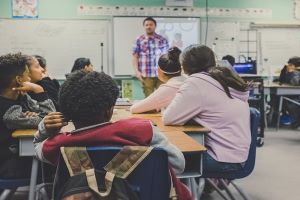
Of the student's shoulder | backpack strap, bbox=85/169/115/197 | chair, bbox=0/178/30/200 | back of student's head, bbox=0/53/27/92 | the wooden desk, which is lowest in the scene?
chair, bbox=0/178/30/200

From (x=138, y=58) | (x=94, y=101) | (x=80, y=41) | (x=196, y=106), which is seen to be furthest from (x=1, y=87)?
(x=80, y=41)

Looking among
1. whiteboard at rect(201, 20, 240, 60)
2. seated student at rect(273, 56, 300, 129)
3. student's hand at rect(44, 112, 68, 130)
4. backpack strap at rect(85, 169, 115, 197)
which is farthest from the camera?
whiteboard at rect(201, 20, 240, 60)

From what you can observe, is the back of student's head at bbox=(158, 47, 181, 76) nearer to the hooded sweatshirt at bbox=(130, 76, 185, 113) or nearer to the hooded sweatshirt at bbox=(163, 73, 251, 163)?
the hooded sweatshirt at bbox=(130, 76, 185, 113)

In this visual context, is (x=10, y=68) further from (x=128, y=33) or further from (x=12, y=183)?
(x=128, y=33)

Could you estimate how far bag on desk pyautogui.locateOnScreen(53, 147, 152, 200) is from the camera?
1.21 metres

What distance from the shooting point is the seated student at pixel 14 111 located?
2326 millimetres

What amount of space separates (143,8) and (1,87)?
17.3 feet

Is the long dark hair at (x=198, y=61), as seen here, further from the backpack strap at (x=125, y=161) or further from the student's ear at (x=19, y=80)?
the backpack strap at (x=125, y=161)

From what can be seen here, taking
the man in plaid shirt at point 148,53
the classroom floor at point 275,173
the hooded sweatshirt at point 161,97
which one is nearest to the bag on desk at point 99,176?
the hooded sweatshirt at point 161,97

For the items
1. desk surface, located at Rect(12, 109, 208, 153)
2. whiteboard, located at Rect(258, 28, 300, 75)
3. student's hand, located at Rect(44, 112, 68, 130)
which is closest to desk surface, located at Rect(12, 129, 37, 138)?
desk surface, located at Rect(12, 109, 208, 153)

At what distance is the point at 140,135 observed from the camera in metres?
1.34

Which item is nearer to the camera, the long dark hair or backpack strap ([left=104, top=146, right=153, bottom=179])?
backpack strap ([left=104, top=146, right=153, bottom=179])

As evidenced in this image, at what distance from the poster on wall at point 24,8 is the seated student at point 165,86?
4.57 metres

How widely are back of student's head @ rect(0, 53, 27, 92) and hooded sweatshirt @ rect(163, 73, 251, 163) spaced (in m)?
0.89
